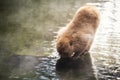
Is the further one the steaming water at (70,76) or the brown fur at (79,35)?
the brown fur at (79,35)

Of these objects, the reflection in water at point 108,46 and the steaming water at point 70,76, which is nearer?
the steaming water at point 70,76

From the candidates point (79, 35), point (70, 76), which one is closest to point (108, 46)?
point (79, 35)

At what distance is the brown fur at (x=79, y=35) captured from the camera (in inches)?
229

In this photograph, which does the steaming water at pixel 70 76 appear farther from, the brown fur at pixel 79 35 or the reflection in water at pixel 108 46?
the brown fur at pixel 79 35

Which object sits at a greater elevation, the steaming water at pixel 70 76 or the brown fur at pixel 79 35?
the brown fur at pixel 79 35

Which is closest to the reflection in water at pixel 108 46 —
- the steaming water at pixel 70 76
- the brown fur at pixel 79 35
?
the steaming water at pixel 70 76

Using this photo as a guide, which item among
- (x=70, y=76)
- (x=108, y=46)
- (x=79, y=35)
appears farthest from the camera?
(x=108, y=46)

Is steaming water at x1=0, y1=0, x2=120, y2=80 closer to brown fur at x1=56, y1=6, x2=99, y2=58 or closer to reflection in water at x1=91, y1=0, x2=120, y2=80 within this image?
reflection in water at x1=91, y1=0, x2=120, y2=80

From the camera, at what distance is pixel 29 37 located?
7340 millimetres

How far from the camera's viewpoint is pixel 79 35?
237 inches

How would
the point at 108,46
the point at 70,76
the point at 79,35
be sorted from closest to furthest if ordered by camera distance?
the point at 70,76 < the point at 79,35 < the point at 108,46

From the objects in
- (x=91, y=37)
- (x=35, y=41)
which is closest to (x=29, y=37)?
(x=35, y=41)

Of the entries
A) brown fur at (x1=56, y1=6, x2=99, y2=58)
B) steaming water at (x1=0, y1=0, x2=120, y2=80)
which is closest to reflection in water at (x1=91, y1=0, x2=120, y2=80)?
steaming water at (x1=0, y1=0, x2=120, y2=80)

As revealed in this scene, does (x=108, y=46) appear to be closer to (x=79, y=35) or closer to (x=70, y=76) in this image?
(x=79, y=35)
